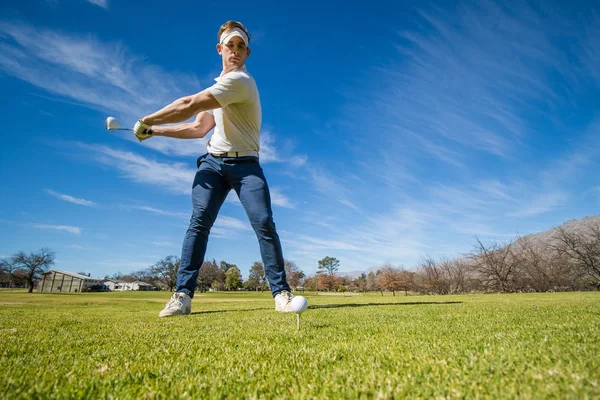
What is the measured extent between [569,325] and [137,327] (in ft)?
11.2

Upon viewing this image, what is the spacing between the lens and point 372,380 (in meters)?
1.14

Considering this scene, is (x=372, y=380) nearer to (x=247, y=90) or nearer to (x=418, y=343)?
(x=418, y=343)

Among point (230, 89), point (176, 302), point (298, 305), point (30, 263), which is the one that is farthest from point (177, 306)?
point (30, 263)

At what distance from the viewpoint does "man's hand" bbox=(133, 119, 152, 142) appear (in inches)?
152

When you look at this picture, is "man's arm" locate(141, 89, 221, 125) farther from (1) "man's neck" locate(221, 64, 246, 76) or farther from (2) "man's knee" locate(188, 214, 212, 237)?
(2) "man's knee" locate(188, 214, 212, 237)

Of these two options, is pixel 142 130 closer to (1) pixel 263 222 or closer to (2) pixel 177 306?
(1) pixel 263 222

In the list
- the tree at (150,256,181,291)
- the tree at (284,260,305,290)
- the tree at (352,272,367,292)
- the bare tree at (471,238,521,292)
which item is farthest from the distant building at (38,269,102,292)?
the bare tree at (471,238,521,292)

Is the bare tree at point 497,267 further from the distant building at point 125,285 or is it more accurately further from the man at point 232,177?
the distant building at point 125,285

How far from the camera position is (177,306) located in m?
3.94

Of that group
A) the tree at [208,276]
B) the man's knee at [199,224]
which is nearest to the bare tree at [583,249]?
the man's knee at [199,224]

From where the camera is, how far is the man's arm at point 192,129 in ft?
15.2

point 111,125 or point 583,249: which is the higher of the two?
point 583,249

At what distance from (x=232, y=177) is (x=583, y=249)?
147 ft

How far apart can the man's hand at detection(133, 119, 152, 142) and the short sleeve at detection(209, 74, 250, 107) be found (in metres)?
1.09
